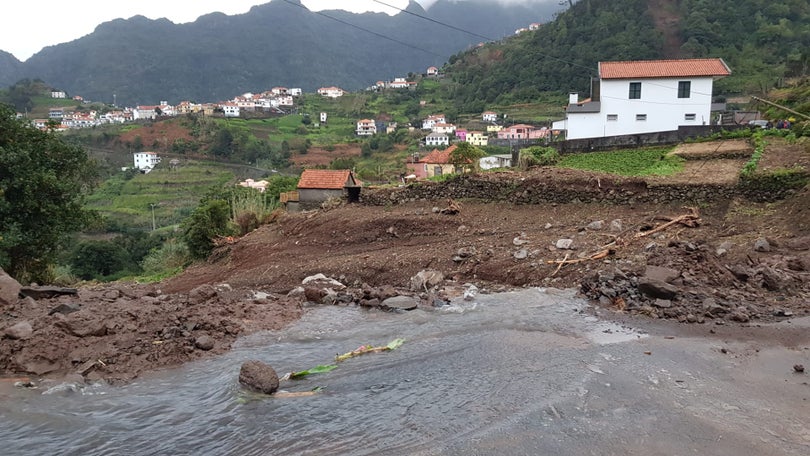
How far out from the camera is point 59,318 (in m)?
7.14

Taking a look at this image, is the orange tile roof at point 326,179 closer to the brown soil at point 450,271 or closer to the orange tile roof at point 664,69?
the brown soil at point 450,271

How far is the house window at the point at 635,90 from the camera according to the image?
2525cm

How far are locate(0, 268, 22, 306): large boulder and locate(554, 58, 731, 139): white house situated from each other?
23.6 meters

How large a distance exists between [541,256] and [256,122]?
9643cm

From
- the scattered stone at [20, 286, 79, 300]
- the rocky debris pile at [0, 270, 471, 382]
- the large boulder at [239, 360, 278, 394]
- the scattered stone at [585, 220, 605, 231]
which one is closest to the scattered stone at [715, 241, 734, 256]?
the scattered stone at [585, 220, 605, 231]

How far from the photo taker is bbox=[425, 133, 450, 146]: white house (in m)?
75.4

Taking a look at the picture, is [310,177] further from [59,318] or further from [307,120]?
[307,120]

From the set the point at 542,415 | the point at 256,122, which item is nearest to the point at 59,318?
the point at 542,415

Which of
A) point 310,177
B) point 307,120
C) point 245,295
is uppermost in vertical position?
point 307,120

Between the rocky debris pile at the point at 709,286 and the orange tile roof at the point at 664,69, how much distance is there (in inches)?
707


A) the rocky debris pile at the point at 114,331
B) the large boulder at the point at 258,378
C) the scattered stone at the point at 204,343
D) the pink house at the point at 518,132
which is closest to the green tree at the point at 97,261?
the rocky debris pile at the point at 114,331

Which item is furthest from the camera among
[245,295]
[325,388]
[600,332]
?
[245,295]

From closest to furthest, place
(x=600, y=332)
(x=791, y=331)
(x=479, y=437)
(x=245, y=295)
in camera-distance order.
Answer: (x=479, y=437)
(x=791, y=331)
(x=600, y=332)
(x=245, y=295)

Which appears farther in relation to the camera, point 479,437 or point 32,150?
point 32,150
